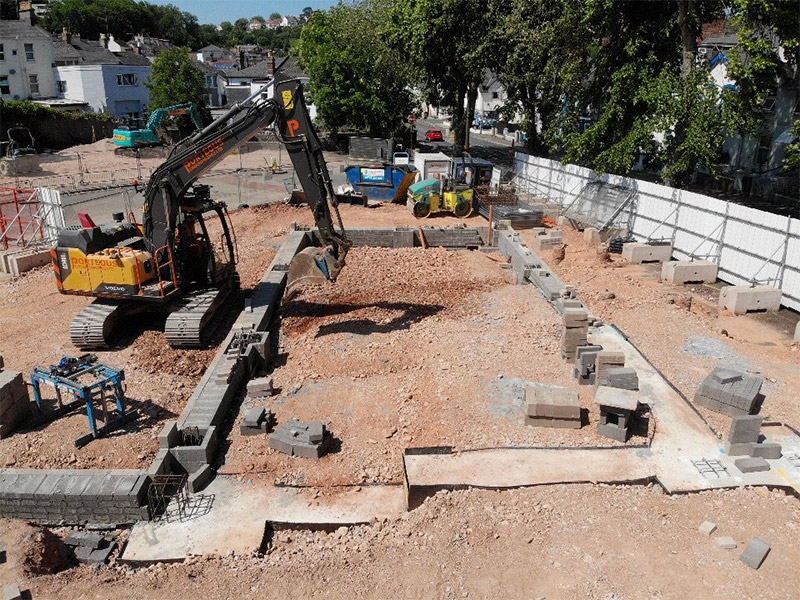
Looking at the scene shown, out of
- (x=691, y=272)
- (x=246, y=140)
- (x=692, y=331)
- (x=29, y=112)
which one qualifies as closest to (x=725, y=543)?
(x=692, y=331)

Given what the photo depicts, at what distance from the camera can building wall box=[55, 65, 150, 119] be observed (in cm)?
5206

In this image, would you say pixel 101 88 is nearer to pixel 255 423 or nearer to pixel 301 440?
pixel 255 423

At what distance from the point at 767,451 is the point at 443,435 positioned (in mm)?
4310

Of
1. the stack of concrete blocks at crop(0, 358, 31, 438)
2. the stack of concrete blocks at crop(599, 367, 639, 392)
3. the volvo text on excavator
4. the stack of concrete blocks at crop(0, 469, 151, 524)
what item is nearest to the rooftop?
the volvo text on excavator

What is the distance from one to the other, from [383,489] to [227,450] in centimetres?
236

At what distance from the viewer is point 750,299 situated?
1470 centimetres

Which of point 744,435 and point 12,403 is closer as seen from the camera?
point 744,435

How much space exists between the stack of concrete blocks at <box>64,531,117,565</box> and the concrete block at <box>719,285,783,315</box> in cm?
1344

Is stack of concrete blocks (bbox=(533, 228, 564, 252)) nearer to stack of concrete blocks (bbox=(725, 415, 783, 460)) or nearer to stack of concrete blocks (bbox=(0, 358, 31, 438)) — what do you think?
stack of concrete blocks (bbox=(725, 415, 783, 460))

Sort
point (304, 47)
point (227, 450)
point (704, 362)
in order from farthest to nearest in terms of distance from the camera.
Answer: point (304, 47) → point (704, 362) → point (227, 450)

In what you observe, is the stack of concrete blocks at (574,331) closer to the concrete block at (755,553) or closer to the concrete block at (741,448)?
the concrete block at (741,448)

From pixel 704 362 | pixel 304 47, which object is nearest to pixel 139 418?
pixel 704 362

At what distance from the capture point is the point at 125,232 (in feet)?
43.9

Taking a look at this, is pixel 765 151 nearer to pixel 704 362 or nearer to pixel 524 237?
pixel 524 237
